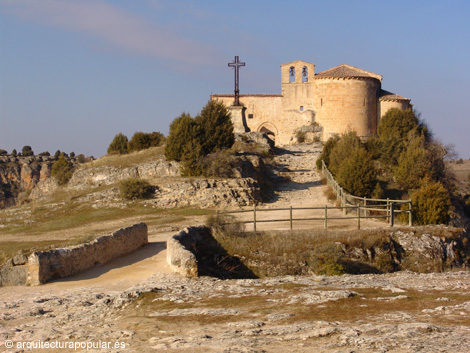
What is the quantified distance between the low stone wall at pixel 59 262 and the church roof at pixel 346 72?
107ft

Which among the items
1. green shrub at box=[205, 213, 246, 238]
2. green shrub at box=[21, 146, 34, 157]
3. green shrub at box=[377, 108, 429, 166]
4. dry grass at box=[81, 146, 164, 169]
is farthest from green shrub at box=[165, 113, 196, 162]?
green shrub at box=[21, 146, 34, 157]

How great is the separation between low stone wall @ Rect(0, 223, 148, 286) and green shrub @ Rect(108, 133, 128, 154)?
90.5ft

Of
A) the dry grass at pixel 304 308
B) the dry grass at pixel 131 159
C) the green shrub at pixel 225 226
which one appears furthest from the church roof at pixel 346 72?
the dry grass at pixel 304 308

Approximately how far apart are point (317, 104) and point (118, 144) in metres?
16.7

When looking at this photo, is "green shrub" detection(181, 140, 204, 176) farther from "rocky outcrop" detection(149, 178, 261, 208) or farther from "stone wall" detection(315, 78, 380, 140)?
"stone wall" detection(315, 78, 380, 140)

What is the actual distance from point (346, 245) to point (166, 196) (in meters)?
11.9

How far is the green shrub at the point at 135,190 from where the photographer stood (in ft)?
78.8

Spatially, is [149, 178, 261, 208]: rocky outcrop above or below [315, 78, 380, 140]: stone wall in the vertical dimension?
below

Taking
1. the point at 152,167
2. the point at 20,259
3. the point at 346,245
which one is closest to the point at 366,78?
the point at 152,167

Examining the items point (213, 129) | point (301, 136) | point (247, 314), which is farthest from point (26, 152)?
point (247, 314)

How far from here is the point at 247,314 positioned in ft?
22.6

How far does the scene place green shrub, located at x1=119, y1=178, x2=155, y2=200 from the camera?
2402 cm

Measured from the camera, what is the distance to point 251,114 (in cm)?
4547

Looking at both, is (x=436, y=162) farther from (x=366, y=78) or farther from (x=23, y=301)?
(x=23, y=301)
